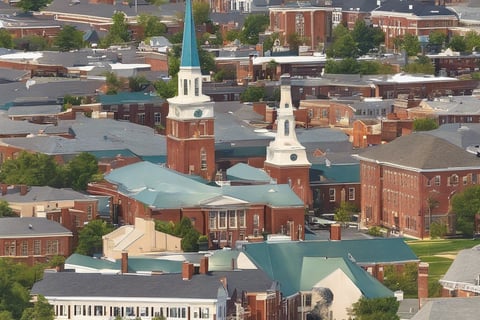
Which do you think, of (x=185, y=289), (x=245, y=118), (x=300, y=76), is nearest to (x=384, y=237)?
(x=185, y=289)

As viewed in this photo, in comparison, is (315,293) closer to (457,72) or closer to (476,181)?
(476,181)

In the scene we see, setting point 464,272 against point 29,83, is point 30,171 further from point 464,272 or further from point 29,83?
point 29,83

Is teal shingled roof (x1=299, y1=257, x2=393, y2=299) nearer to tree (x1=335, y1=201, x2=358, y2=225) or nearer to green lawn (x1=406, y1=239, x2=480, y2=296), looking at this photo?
green lawn (x1=406, y1=239, x2=480, y2=296)

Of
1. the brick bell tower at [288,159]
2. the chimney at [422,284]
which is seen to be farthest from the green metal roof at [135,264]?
the brick bell tower at [288,159]

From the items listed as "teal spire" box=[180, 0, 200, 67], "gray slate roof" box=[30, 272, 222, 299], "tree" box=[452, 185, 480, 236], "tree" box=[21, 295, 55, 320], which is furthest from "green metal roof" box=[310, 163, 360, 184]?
"tree" box=[21, 295, 55, 320]

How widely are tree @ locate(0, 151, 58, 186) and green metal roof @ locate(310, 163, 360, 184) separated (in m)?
13.6

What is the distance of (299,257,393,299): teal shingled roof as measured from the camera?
341 feet

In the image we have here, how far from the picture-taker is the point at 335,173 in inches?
5546

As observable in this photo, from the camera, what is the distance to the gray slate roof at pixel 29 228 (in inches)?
4488

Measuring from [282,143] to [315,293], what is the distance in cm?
2899

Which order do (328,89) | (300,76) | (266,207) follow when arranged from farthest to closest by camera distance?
(300,76) < (328,89) < (266,207)

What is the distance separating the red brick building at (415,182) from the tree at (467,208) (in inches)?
32.5

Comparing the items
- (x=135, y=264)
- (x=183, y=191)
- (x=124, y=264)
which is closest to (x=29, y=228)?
(x=183, y=191)

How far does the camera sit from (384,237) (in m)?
118
